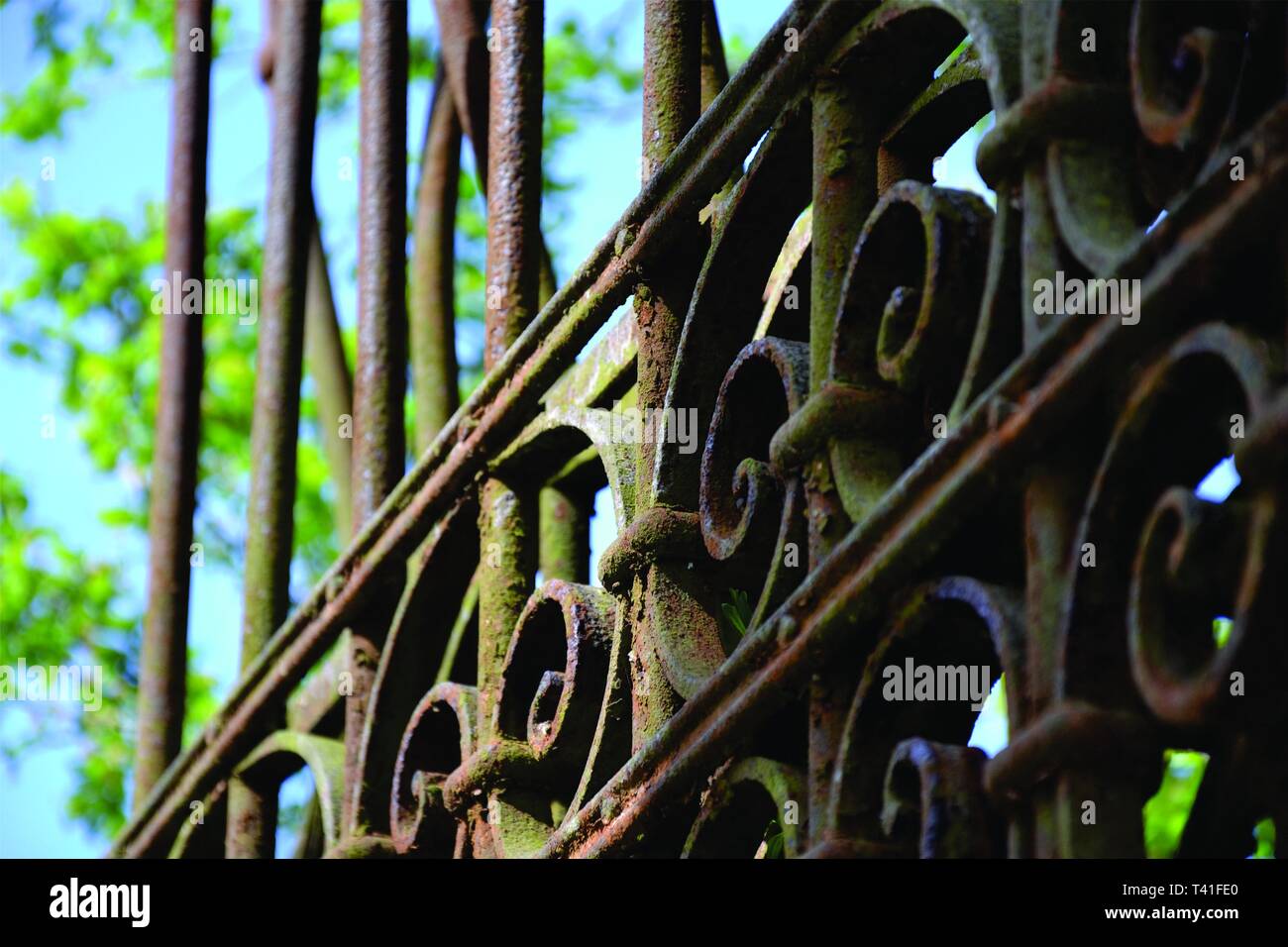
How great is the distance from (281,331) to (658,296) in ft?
4.46

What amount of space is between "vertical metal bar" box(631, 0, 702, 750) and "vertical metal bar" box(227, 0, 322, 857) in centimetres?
128

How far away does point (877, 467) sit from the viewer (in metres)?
→ 1.80

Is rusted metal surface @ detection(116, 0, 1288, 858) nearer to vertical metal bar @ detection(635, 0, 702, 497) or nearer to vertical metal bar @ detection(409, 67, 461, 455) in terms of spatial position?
vertical metal bar @ detection(635, 0, 702, 497)

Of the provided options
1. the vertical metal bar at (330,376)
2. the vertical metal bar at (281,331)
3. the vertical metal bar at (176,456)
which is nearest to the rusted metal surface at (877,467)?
the vertical metal bar at (281,331)

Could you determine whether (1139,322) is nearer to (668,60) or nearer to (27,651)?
(668,60)

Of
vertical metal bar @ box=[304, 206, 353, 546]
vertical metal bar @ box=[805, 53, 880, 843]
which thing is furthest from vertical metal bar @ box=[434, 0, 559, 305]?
vertical metal bar @ box=[805, 53, 880, 843]

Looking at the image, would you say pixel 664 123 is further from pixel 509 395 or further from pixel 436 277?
pixel 436 277

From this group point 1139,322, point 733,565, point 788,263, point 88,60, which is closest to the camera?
point 1139,322

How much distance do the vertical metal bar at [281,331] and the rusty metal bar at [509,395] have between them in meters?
0.28

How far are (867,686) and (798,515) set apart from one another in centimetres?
23

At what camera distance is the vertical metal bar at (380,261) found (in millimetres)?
3172

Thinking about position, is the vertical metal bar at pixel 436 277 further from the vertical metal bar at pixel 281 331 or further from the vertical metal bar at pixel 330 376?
the vertical metal bar at pixel 330 376

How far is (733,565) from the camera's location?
2135mm

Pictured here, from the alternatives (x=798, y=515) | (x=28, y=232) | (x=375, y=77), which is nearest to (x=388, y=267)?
(x=375, y=77)
